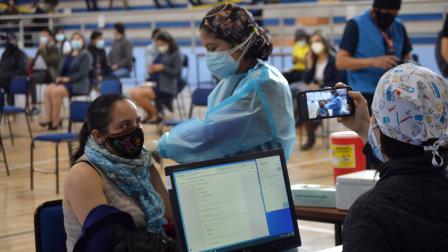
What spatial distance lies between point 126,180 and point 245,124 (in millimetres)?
551

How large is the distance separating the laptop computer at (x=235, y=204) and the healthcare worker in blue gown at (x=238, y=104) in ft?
1.69

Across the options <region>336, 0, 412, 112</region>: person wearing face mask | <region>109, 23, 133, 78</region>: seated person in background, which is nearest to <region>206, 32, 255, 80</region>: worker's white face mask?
<region>336, 0, 412, 112</region>: person wearing face mask

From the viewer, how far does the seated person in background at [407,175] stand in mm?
1698

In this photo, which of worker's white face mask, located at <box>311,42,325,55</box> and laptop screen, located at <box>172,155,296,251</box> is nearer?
laptop screen, located at <box>172,155,296,251</box>

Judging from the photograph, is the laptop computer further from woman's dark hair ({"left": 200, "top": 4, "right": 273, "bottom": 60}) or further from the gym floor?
the gym floor

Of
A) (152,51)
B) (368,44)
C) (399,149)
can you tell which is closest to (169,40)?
(152,51)

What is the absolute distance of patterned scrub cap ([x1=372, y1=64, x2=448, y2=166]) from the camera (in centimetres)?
172

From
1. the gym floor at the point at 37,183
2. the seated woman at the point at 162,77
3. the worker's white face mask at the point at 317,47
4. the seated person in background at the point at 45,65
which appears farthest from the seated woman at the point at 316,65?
the seated person in background at the point at 45,65

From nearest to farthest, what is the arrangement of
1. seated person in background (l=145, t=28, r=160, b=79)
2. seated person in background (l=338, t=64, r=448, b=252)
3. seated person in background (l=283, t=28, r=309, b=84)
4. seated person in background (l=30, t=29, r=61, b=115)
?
seated person in background (l=338, t=64, r=448, b=252) < seated person in background (l=283, t=28, r=309, b=84) < seated person in background (l=145, t=28, r=160, b=79) < seated person in background (l=30, t=29, r=61, b=115)

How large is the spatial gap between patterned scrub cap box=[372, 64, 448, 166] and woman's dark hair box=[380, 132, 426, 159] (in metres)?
0.01

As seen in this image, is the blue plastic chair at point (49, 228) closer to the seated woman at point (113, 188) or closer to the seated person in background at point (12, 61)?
the seated woman at point (113, 188)

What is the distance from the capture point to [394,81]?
175 centimetres

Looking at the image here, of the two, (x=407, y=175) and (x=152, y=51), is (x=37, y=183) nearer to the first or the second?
(x=152, y=51)

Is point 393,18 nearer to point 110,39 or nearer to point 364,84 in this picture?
point 364,84
